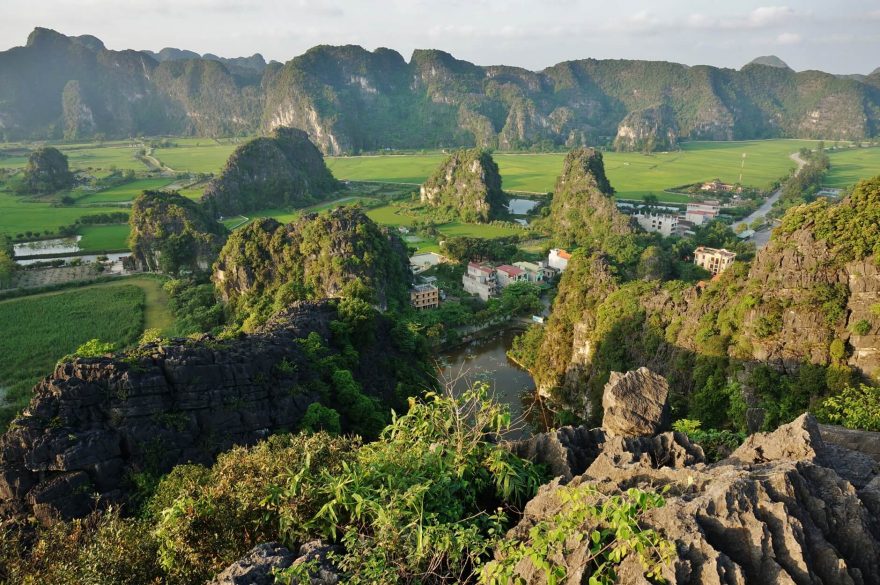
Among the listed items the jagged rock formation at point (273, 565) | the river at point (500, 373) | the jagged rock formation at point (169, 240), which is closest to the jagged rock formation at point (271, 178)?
the jagged rock formation at point (169, 240)

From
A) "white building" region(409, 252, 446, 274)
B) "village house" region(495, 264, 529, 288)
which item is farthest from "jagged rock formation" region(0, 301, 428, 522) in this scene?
"white building" region(409, 252, 446, 274)

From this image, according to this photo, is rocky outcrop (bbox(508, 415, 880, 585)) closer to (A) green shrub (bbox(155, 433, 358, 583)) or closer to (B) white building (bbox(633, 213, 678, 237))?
(A) green shrub (bbox(155, 433, 358, 583))

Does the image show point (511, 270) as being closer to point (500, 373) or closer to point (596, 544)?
point (500, 373)

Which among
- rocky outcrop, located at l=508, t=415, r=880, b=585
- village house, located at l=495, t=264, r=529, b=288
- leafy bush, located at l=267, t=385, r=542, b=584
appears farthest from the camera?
village house, located at l=495, t=264, r=529, b=288

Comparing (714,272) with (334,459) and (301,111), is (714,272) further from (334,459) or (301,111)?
(301,111)

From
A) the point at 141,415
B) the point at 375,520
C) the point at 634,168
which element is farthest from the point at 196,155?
the point at 375,520

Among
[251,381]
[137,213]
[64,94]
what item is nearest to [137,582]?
[251,381]
